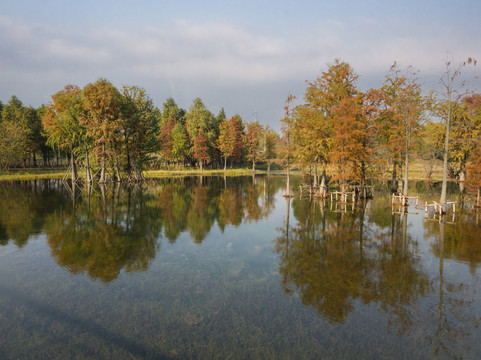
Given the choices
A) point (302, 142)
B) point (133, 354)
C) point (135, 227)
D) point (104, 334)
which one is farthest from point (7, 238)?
point (302, 142)

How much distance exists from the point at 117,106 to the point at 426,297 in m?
55.7

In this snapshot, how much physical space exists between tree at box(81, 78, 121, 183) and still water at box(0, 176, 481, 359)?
28.8m

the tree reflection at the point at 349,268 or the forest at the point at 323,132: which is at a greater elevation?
the forest at the point at 323,132

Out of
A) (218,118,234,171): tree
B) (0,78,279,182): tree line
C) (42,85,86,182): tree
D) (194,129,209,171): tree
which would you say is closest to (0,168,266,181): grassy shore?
(0,78,279,182): tree line

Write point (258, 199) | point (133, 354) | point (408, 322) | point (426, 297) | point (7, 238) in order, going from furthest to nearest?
point (258, 199) → point (7, 238) → point (426, 297) → point (408, 322) → point (133, 354)

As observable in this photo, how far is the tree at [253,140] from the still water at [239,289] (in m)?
70.7

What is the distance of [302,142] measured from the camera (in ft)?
130

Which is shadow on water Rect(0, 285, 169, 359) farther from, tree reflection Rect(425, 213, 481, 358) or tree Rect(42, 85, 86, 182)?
tree Rect(42, 85, 86, 182)

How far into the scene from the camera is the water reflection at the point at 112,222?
16.0m

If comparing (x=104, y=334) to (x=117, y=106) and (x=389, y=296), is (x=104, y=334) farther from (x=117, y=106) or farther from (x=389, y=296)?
(x=117, y=106)

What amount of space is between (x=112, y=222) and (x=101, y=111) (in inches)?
1329

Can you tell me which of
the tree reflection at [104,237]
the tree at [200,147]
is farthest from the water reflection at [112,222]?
the tree at [200,147]

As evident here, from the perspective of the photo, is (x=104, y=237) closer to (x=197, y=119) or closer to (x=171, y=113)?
(x=197, y=119)

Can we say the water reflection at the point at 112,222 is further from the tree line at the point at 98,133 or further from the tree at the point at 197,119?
the tree at the point at 197,119
